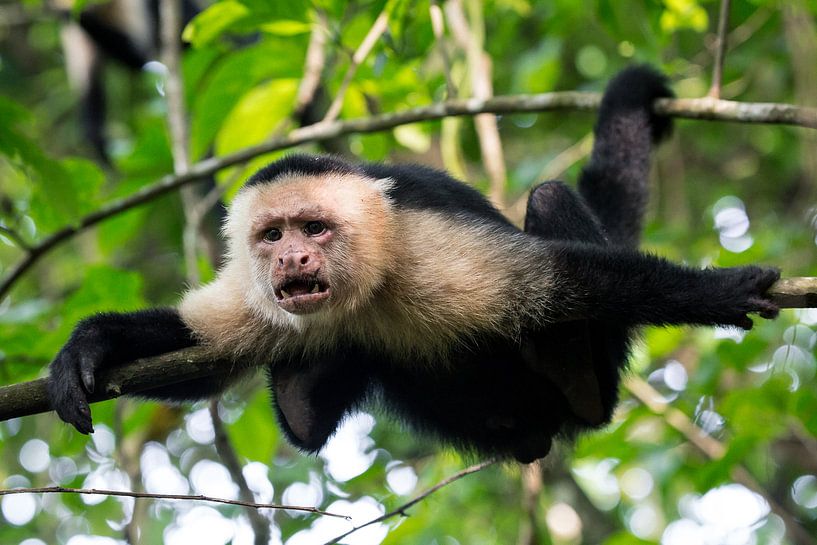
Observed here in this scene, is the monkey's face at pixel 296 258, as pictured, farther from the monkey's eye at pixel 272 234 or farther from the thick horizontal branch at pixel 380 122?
the thick horizontal branch at pixel 380 122

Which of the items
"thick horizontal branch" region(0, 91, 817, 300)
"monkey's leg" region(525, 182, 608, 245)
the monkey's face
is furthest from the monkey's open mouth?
"thick horizontal branch" region(0, 91, 817, 300)

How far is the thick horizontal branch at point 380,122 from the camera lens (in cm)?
375

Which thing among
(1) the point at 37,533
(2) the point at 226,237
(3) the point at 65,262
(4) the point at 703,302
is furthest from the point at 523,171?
(1) the point at 37,533

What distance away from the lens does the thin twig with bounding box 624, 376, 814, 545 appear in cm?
488

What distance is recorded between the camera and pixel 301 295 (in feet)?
10.4

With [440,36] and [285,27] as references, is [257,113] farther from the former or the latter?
[440,36]

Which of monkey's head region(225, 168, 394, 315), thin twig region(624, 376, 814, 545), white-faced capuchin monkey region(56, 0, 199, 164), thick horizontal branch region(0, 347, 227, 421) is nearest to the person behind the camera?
thick horizontal branch region(0, 347, 227, 421)

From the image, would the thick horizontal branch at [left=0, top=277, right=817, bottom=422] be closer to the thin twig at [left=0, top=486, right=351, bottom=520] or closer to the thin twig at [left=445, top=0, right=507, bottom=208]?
the thin twig at [left=0, top=486, right=351, bottom=520]

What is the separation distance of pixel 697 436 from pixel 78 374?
3.42m

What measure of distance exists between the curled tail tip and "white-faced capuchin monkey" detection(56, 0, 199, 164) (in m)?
3.97

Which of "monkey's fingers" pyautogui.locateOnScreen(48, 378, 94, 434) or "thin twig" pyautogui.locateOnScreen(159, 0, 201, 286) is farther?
"thin twig" pyautogui.locateOnScreen(159, 0, 201, 286)

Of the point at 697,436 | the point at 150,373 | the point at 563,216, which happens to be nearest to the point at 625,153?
the point at 563,216

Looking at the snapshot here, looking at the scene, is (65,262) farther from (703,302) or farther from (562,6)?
(703,302)

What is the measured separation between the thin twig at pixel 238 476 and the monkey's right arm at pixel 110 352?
0.34 metres
